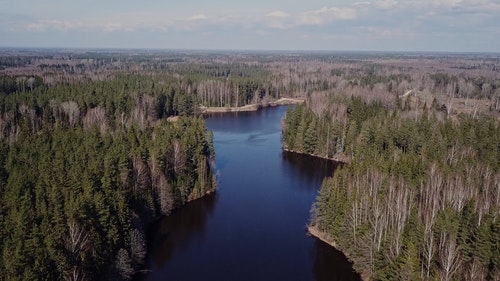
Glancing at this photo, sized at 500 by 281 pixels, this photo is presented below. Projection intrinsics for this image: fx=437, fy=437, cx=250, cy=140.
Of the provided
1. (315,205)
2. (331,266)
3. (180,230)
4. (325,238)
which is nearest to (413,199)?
(325,238)

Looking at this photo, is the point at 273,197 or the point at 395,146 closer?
the point at 273,197

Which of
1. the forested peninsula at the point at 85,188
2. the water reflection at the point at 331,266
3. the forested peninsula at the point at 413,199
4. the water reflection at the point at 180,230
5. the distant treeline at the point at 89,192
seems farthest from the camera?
the water reflection at the point at 180,230


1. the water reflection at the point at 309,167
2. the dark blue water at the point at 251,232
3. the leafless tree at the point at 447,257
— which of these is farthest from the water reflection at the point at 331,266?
the water reflection at the point at 309,167

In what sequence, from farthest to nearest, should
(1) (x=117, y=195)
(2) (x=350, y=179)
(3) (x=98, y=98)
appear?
(3) (x=98, y=98), (2) (x=350, y=179), (1) (x=117, y=195)

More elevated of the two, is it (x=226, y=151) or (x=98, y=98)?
(x=98, y=98)

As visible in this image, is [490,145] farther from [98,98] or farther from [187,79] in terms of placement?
[187,79]

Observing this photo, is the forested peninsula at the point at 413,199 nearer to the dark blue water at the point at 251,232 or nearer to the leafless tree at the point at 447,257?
the leafless tree at the point at 447,257

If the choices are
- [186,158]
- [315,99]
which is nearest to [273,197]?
[186,158]
